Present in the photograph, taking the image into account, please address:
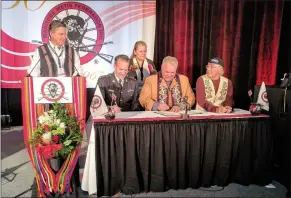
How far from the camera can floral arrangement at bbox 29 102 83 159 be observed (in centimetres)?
223

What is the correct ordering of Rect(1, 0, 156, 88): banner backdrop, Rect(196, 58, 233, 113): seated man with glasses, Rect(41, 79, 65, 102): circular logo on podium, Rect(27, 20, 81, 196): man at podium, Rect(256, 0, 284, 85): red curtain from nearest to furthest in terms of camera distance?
Rect(41, 79, 65, 102): circular logo on podium
Rect(27, 20, 81, 196): man at podium
Rect(196, 58, 233, 113): seated man with glasses
Rect(1, 0, 156, 88): banner backdrop
Rect(256, 0, 284, 85): red curtain

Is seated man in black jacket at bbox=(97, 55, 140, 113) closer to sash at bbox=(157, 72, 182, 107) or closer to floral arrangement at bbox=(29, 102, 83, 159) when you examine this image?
sash at bbox=(157, 72, 182, 107)

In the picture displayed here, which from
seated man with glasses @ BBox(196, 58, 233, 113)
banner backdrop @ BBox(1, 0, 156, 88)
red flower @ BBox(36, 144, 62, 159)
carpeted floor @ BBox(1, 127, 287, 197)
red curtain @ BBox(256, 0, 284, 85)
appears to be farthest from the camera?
red curtain @ BBox(256, 0, 284, 85)

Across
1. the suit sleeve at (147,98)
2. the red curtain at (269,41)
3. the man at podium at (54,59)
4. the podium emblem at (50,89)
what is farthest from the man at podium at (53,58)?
the red curtain at (269,41)

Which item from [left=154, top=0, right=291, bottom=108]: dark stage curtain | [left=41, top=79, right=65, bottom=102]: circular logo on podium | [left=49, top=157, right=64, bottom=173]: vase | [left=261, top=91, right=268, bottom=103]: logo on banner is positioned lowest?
[left=49, top=157, right=64, bottom=173]: vase

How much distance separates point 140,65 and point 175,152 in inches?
62.2

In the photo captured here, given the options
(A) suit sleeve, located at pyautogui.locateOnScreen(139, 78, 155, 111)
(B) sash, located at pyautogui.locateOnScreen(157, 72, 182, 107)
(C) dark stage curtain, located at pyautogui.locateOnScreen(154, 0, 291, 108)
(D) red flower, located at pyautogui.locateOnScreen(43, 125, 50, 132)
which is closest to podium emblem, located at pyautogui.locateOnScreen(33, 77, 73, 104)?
(D) red flower, located at pyautogui.locateOnScreen(43, 125, 50, 132)

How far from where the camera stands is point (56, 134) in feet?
7.47

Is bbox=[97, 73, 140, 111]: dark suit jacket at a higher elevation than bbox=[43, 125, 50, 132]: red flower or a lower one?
higher

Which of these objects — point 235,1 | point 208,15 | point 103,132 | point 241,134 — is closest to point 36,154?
point 103,132

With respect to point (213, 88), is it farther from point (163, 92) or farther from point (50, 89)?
point (50, 89)

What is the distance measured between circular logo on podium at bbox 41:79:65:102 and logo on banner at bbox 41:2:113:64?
2082 millimetres

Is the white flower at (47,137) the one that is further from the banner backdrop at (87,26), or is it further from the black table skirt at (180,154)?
the banner backdrop at (87,26)

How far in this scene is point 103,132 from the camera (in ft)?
7.73
